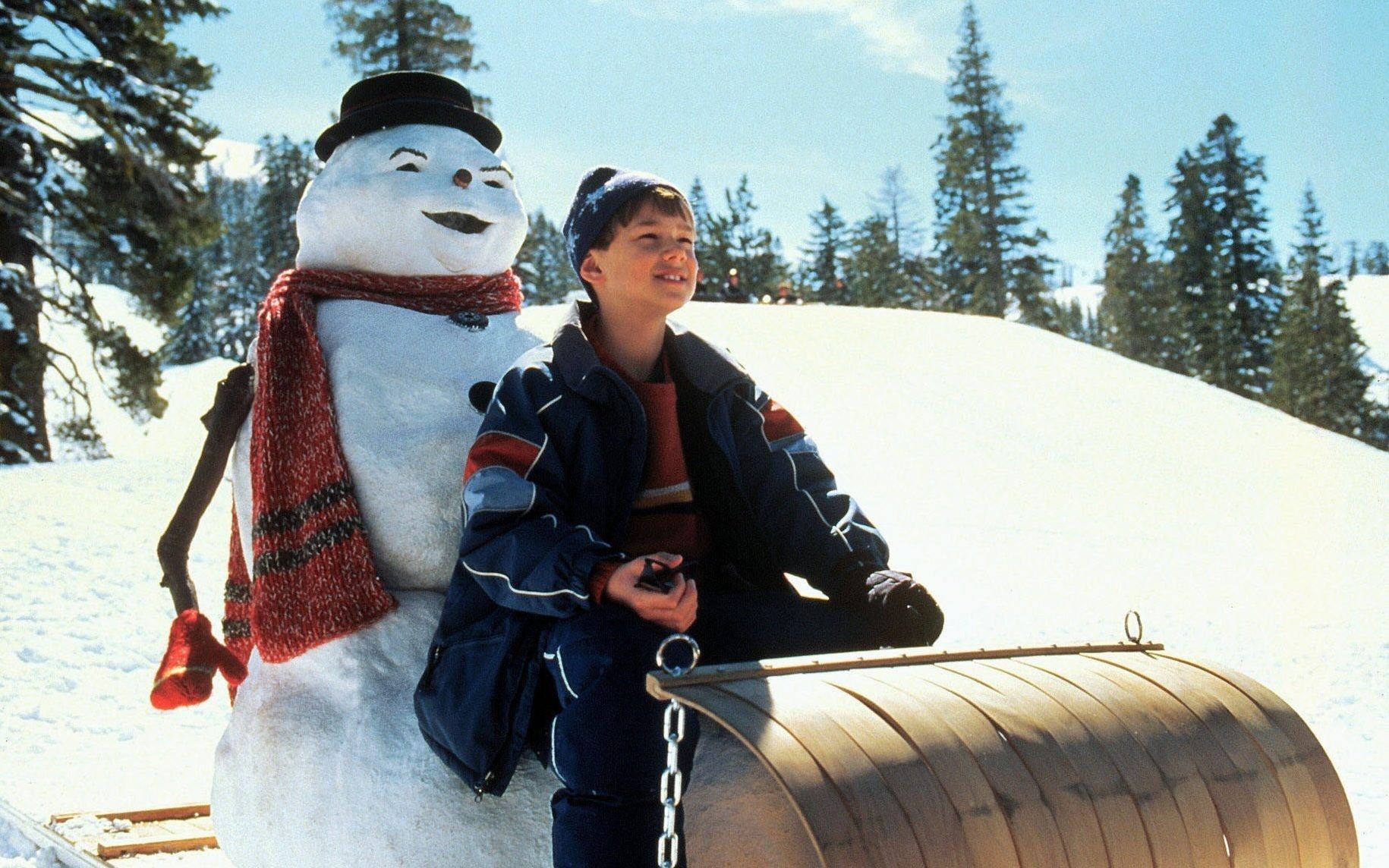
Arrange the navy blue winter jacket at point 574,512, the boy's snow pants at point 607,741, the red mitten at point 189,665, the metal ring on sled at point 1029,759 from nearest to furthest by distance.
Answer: the metal ring on sled at point 1029,759 < the boy's snow pants at point 607,741 < the navy blue winter jacket at point 574,512 < the red mitten at point 189,665

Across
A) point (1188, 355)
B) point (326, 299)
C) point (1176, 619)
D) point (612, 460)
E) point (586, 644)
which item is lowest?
point (1176, 619)

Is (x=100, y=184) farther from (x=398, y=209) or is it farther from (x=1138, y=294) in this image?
(x=1138, y=294)

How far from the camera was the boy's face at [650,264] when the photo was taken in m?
2.51

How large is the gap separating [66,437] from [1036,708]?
45.9 feet

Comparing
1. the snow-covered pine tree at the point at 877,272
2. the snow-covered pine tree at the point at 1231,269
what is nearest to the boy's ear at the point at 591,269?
the snow-covered pine tree at the point at 1231,269

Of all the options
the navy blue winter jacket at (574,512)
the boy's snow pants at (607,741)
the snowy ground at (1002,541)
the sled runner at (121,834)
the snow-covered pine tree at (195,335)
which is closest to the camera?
the boy's snow pants at (607,741)

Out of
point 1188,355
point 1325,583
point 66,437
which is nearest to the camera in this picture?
point 1325,583

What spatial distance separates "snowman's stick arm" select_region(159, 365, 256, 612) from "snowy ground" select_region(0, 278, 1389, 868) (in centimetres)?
115

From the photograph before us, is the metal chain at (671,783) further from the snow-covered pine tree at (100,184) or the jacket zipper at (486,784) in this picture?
the snow-covered pine tree at (100,184)

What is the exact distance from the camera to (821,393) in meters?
13.9

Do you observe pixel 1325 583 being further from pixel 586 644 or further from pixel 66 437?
pixel 66 437

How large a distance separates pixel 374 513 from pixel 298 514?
0.58 ft

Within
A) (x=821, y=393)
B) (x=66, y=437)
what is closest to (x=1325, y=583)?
(x=821, y=393)

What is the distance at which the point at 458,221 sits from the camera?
320cm
